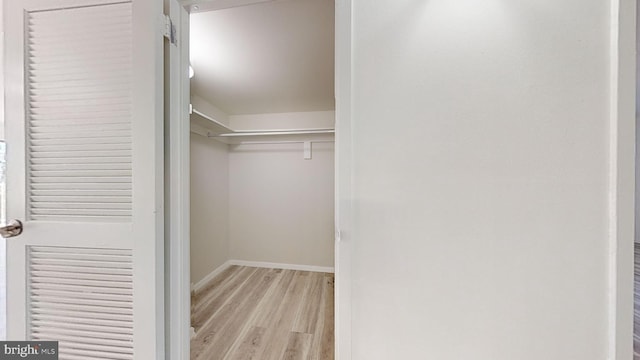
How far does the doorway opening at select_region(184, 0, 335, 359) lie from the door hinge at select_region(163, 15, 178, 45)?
0.45 feet

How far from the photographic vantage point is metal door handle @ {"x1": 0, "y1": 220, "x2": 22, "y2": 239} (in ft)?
3.29

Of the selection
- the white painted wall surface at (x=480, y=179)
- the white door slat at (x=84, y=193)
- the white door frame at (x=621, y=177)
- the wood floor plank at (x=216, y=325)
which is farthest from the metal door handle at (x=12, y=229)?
the white door frame at (x=621, y=177)

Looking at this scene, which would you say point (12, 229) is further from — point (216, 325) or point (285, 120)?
point (285, 120)

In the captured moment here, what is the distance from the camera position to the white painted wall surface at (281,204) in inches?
127

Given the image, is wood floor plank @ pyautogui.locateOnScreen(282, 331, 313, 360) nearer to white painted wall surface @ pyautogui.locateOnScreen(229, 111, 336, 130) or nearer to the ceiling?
the ceiling

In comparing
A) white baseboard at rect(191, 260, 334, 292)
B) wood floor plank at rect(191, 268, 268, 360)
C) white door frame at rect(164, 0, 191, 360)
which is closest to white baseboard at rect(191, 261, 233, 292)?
white baseboard at rect(191, 260, 334, 292)

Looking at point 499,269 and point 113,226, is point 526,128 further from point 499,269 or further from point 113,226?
point 113,226

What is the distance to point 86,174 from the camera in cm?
102

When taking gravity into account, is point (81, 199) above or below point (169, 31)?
below

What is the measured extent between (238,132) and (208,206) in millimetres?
999

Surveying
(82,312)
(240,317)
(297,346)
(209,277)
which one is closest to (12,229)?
(82,312)

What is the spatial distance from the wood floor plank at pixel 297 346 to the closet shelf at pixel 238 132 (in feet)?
6.82

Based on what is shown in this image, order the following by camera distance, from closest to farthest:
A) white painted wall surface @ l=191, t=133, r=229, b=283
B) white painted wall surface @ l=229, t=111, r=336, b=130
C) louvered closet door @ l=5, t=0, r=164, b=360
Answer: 1. louvered closet door @ l=5, t=0, r=164, b=360
2. white painted wall surface @ l=191, t=133, r=229, b=283
3. white painted wall surface @ l=229, t=111, r=336, b=130

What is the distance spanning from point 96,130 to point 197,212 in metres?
1.79
